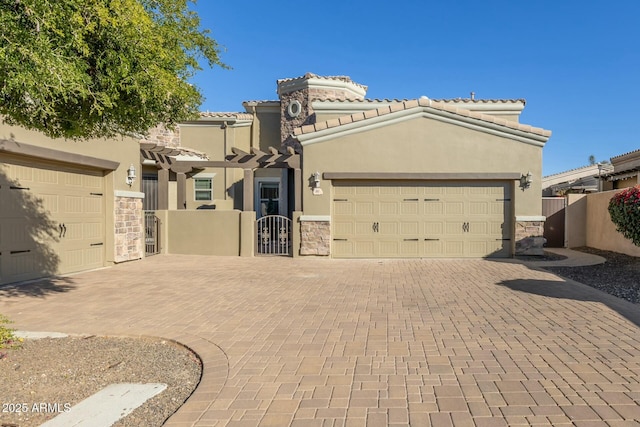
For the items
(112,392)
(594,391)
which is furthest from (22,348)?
(594,391)

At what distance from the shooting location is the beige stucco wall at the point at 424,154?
12.9 meters

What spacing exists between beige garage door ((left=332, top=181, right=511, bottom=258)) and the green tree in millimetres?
8370

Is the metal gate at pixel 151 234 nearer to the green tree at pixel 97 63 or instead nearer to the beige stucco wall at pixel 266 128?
the beige stucco wall at pixel 266 128

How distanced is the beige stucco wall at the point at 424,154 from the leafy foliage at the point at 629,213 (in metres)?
3.09

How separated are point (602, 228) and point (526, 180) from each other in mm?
5097

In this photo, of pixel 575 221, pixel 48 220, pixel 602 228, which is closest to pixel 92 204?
pixel 48 220

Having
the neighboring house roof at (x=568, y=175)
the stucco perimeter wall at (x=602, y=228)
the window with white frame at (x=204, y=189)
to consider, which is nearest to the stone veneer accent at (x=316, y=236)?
the window with white frame at (x=204, y=189)

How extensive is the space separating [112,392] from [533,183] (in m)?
12.9

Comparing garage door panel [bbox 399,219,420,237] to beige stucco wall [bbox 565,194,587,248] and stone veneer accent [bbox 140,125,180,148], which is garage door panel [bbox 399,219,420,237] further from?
stone veneer accent [bbox 140,125,180,148]

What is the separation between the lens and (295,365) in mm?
4426

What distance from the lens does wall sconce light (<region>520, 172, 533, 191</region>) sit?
12.8 meters

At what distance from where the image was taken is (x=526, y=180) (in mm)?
12805

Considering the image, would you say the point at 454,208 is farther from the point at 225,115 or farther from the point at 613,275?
the point at 225,115

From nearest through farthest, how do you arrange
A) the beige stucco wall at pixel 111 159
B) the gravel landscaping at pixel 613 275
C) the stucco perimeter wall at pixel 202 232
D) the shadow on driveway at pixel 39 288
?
the shadow on driveway at pixel 39 288, the gravel landscaping at pixel 613 275, the beige stucco wall at pixel 111 159, the stucco perimeter wall at pixel 202 232
